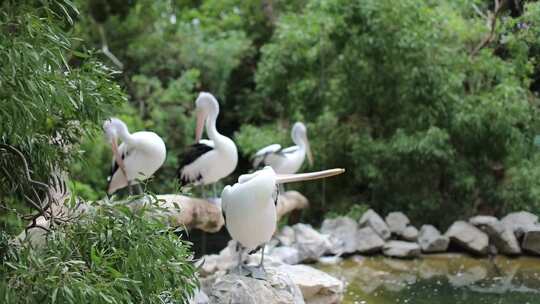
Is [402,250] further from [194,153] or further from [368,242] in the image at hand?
[194,153]

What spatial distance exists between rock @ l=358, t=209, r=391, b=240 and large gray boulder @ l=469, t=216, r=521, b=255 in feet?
3.05

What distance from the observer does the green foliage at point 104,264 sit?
2.88 meters

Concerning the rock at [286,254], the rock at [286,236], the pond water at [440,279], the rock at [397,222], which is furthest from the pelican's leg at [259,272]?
the rock at [397,222]

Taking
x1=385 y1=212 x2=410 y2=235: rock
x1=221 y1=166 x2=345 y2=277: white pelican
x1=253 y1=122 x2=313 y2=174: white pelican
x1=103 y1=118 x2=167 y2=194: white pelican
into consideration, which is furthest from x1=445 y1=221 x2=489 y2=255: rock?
x1=103 y1=118 x2=167 y2=194: white pelican

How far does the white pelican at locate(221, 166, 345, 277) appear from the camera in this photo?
15.7 feet

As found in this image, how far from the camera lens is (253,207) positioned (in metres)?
4.84

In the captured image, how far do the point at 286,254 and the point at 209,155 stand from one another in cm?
138

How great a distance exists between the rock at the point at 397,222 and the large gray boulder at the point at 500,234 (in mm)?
716

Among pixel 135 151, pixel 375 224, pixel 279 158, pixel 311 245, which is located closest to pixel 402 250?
pixel 375 224

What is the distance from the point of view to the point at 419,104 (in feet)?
29.3

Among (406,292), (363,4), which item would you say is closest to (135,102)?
(363,4)

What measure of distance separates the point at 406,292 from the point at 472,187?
2.61m

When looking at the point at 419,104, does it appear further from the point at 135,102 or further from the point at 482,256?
the point at 135,102

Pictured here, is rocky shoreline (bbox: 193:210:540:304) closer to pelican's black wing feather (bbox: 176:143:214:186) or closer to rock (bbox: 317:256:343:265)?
rock (bbox: 317:256:343:265)
